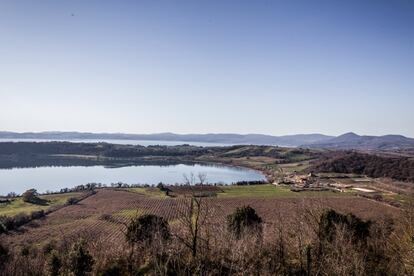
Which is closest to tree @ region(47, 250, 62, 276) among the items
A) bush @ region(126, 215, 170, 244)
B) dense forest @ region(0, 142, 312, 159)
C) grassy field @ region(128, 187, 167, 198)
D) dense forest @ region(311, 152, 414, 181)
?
bush @ region(126, 215, 170, 244)

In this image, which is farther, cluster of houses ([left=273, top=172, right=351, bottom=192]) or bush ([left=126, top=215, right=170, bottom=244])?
cluster of houses ([left=273, top=172, right=351, bottom=192])

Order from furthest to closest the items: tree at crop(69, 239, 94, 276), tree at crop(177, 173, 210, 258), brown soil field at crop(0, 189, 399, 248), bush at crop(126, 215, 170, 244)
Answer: brown soil field at crop(0, 189, 399, 248) → bush at crop(126, 215, 170, 244) → tree at crop(69, 239, 94, 276) → tree at crop(177, 173, 210, 258)

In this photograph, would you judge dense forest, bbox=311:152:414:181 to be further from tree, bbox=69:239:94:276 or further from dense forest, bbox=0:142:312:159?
tree, bbox=69:239:94:276

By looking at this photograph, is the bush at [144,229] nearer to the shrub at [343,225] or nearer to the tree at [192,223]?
the tree at [192,223]

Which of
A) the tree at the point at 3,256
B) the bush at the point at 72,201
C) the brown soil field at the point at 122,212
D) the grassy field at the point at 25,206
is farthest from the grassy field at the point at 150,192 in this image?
the tree at the point at 3,256

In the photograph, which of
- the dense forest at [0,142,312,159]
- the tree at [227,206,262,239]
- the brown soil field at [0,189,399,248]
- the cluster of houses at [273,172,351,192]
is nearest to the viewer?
the tree at [227,206,262,239]

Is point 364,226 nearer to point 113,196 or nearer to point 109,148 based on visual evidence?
point 113,196
